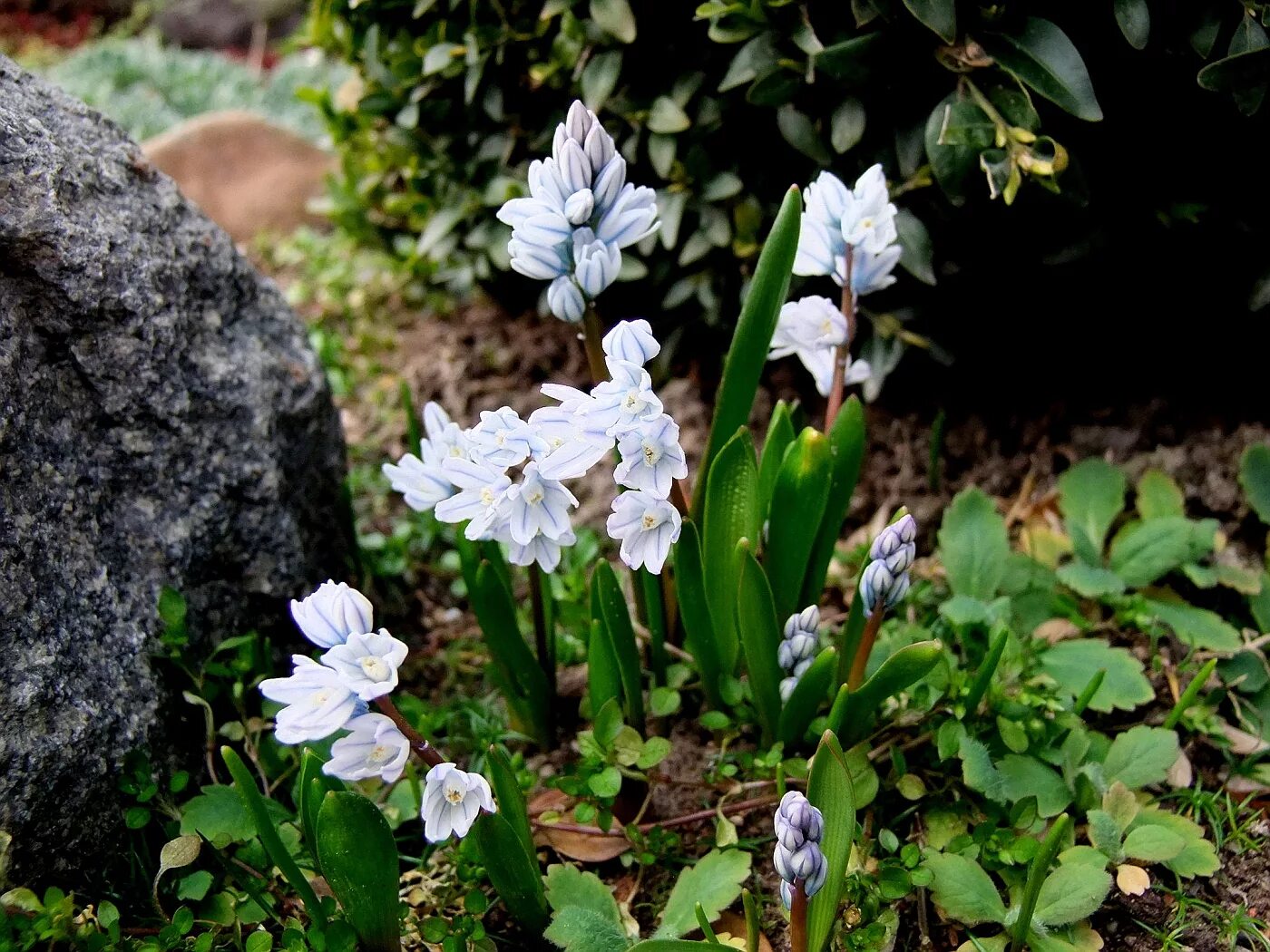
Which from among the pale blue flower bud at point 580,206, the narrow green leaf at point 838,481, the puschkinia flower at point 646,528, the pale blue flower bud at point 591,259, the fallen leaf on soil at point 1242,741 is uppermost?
the pale blue flower bud at point 580,206

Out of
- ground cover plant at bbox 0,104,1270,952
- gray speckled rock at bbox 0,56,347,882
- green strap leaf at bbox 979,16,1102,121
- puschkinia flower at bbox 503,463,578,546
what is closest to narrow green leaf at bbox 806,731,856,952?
ground cover plant at bbox 0,104,1270,952

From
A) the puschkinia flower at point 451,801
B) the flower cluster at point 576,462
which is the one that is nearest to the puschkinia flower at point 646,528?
the flower cluster at point 576,462

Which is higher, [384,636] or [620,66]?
[620,66]

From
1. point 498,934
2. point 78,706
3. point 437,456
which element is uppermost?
point 437,456

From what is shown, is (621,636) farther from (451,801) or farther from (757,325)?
(757,325)

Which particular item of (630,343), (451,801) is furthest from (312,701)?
(630,343)

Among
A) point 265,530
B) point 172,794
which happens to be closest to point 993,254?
point 265,530

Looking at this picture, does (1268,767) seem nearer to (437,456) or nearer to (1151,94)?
(1151,94)

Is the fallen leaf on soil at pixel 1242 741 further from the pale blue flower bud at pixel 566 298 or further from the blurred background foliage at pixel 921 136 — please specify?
the pale blue flower bud at pixel 566 298
